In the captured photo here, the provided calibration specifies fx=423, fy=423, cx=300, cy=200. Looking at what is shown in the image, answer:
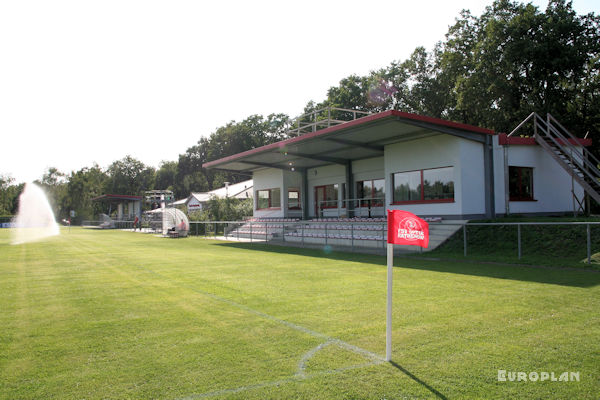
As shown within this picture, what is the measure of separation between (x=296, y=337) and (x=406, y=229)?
6.18 ft

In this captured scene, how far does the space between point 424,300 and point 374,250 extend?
9.65 meters

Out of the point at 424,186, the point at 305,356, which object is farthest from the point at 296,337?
the point at 424,186

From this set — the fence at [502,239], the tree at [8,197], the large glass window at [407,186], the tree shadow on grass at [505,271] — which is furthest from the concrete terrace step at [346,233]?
the tree at [8,197]

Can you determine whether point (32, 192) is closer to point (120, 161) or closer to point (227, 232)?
point (120, 161)

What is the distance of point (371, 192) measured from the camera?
25031 mm

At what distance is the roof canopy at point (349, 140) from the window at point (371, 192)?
1.60 metres

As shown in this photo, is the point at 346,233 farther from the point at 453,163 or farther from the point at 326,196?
the point at 326,196

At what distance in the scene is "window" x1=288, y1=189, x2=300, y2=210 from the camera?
29.9m

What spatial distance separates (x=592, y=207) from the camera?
24.4 m

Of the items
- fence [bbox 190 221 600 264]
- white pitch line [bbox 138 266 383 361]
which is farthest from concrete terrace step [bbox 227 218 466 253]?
white pitch line [bbox 138 266 383 361]

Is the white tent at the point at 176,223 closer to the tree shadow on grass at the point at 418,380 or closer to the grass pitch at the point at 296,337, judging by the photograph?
the grass pitch at the point at 296,337

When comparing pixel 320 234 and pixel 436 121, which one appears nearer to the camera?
pixel 436 121

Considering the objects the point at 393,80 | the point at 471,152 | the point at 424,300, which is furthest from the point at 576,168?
the point at 393,80

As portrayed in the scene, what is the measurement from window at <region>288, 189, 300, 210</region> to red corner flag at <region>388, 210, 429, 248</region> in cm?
2526
